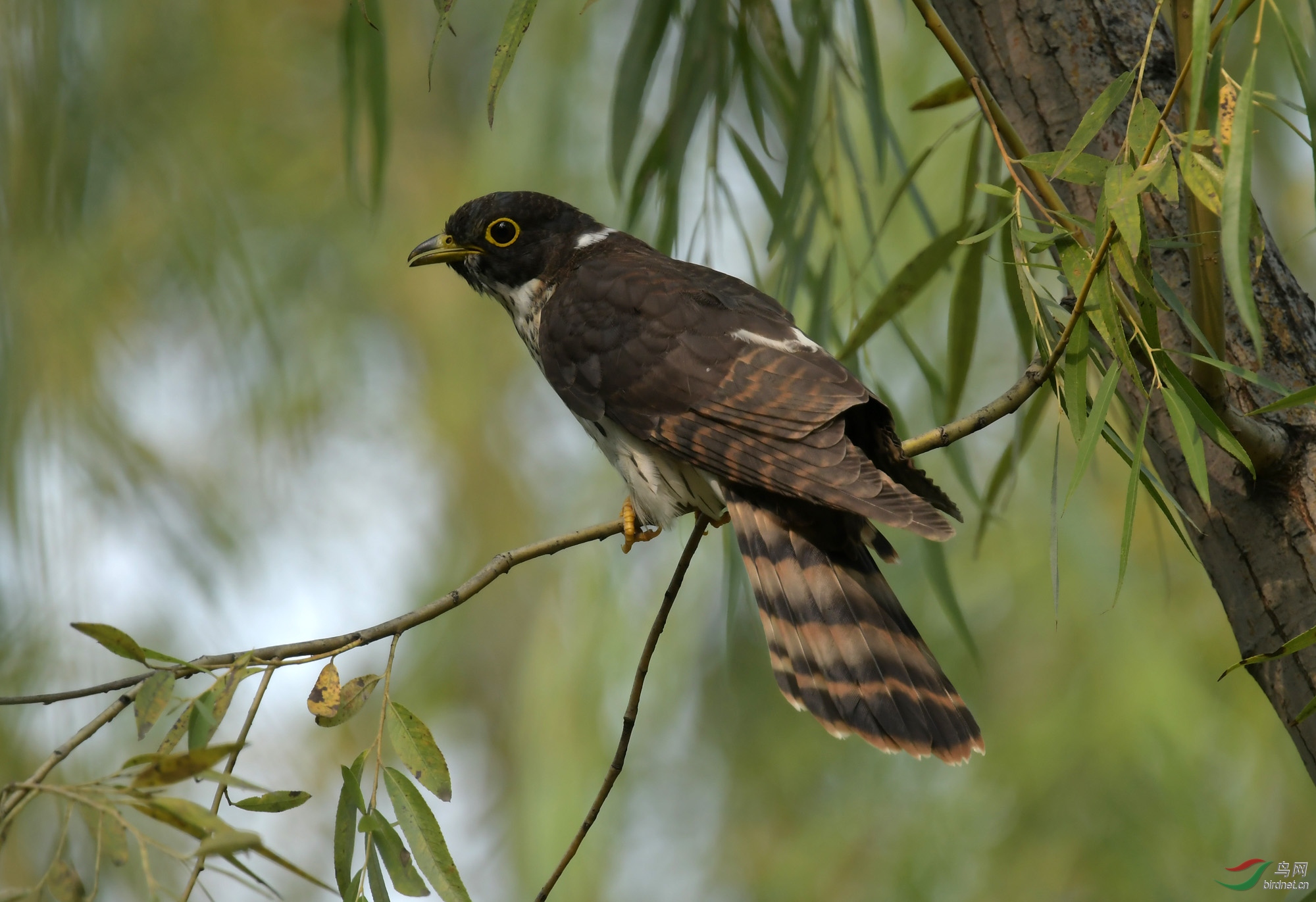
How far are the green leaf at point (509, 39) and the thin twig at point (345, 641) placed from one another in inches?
30.0

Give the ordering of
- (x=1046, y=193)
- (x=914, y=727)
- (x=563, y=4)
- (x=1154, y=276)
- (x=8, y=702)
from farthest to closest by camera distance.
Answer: (x=563, y=4)
(x=914, y=727)
(x=1046, y=193)
(x=1154, y=276)
(x=8, y=702)

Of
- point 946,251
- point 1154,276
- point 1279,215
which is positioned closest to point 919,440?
point 1154,276

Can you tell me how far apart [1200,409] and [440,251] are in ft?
8.16

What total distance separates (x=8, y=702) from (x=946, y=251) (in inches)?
77.9

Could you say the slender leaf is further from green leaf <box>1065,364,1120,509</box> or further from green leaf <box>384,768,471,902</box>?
green leaf <box>384,768,471,902</box>

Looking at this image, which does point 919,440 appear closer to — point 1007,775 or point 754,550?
point 754,550

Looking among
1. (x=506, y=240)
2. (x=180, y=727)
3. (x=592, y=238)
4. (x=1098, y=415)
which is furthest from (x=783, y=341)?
(x=180, y=727)

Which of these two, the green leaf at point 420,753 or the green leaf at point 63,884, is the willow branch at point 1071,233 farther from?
the green leaf at point 63,884

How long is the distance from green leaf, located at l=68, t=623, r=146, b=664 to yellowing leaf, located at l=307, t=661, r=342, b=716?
0.26m

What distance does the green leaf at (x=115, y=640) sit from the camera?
1.39m

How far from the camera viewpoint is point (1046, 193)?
1.95 meters

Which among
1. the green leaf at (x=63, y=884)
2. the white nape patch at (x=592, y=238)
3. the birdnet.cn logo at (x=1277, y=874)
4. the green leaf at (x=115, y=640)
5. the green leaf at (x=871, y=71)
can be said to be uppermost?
the white nape patch at (x=592, y=238)

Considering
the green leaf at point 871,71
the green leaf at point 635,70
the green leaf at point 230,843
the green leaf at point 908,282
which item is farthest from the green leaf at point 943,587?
the green leaf at point 230,843

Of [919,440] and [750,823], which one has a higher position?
[919,440]
